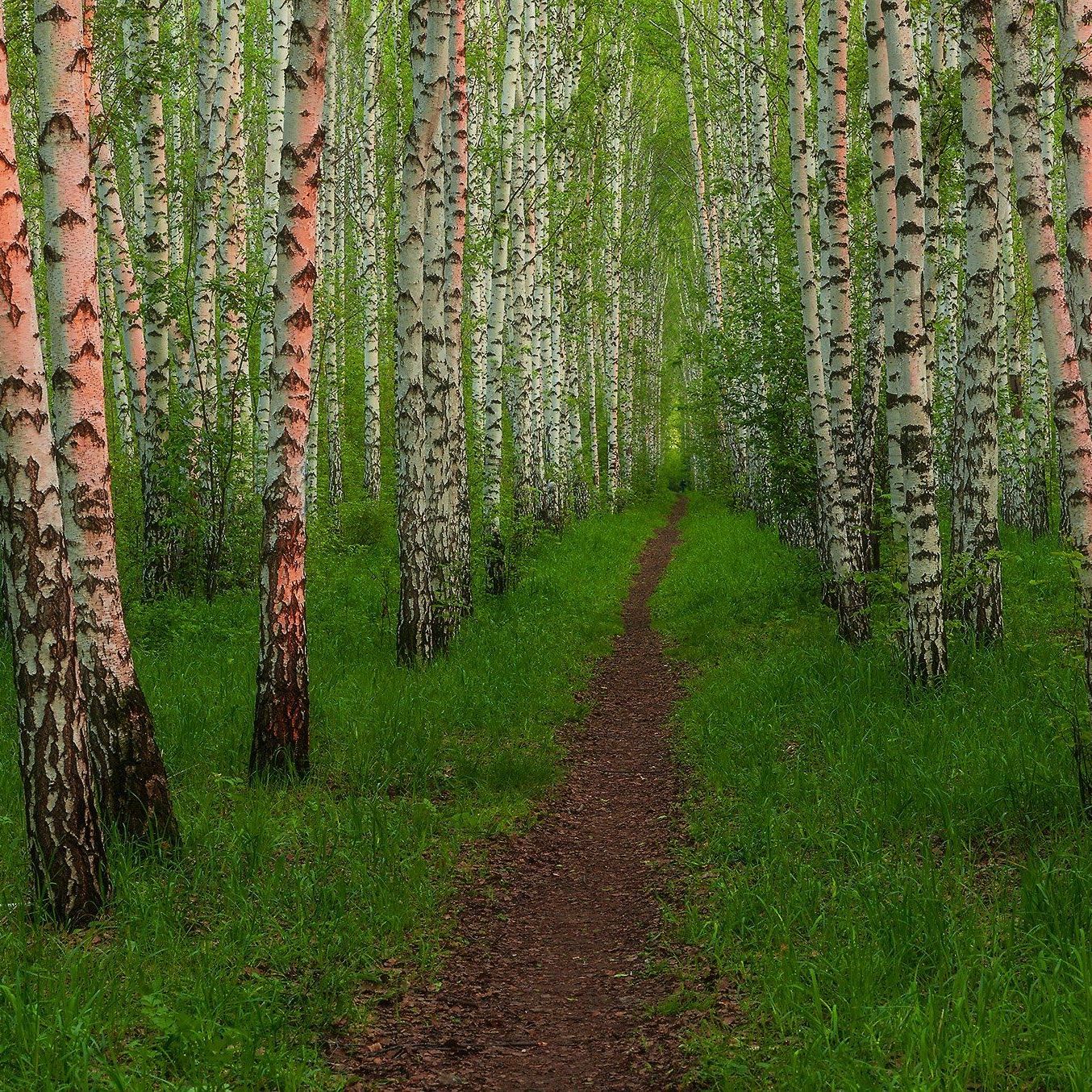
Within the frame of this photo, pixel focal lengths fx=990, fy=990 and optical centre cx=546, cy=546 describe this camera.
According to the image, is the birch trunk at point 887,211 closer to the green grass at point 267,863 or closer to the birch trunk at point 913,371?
the birch trunk at point 913,371

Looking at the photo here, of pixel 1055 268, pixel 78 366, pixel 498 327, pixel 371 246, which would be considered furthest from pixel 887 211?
pixel 371 246

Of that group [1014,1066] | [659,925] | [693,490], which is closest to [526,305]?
[659,925]

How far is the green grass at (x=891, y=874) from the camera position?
351 centimetres

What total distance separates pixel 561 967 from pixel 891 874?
1676mm

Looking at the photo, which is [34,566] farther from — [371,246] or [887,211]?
[371,246]

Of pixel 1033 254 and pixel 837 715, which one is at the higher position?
pixel 1033 254

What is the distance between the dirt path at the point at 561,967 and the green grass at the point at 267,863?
236 millimetres

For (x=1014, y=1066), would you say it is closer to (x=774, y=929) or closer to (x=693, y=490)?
(x=774, y=929)

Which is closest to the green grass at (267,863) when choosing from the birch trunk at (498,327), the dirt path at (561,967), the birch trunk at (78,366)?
the dirt path at (561,967)

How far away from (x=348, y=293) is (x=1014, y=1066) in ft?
83.9

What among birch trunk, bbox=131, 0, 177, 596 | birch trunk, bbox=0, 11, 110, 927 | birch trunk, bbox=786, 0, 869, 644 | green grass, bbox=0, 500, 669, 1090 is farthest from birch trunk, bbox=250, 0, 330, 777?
birch trunk, bbox=786, 0, 869, 644

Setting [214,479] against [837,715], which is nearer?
[837,715]

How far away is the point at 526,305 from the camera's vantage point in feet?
55.1

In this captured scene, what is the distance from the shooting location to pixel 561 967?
4855 mm
